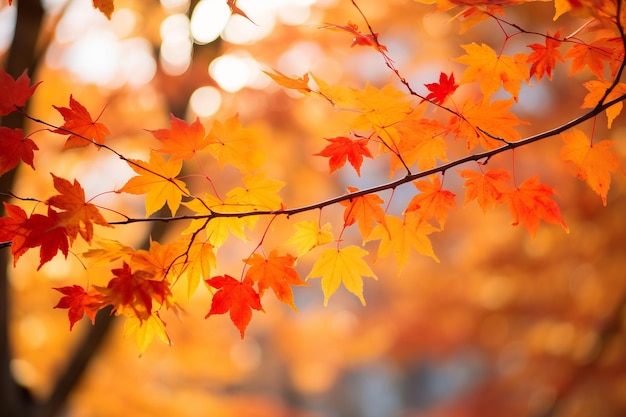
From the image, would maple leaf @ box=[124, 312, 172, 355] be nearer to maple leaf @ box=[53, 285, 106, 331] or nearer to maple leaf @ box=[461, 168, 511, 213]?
maple leaf @ box=[53, 285, 106, 331]

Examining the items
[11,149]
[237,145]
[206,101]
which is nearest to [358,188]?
[237,145]

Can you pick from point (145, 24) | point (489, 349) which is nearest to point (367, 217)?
point (145, 24)

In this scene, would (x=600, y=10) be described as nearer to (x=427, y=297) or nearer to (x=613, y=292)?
(x=613, y=292)

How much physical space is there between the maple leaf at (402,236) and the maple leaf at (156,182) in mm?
399

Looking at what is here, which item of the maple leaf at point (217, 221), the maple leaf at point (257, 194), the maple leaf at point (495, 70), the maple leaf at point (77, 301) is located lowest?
the maple leaf at point (77, 301)

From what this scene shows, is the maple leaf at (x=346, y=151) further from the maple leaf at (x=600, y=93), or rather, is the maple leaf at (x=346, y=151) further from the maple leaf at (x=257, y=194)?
the maple leaf at (x=600, y=93)

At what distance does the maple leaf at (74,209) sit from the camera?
37.9 inches

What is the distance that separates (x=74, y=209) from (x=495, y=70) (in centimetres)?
86

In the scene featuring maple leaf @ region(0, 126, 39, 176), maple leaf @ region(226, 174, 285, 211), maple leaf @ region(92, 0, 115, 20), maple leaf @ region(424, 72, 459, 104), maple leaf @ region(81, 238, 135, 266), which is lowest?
maple leaf @ region(81, 238, 135, 266)

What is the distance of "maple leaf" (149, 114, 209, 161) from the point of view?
108 cm

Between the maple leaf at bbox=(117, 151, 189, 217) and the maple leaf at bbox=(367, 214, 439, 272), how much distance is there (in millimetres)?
399

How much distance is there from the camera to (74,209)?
3.20ft

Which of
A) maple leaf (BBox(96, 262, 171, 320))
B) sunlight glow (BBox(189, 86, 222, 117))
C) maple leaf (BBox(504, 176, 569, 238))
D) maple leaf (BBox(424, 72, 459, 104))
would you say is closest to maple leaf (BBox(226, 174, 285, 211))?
maple leaf (BBox(96, 262, 171, 320))

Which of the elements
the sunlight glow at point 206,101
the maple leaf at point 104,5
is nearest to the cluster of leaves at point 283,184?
the maple leaf at point 104,5
